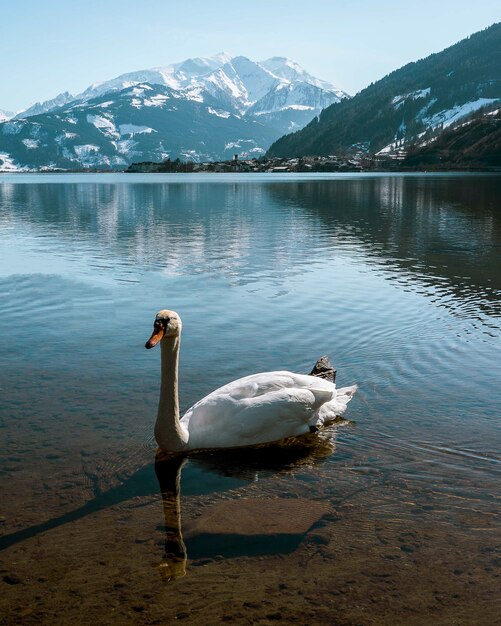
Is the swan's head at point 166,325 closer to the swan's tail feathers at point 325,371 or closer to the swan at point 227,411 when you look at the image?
the swan at point 227,411

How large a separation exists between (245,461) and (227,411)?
831mm

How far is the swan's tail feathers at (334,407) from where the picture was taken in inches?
458

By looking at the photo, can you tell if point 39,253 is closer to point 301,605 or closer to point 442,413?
point 442,413

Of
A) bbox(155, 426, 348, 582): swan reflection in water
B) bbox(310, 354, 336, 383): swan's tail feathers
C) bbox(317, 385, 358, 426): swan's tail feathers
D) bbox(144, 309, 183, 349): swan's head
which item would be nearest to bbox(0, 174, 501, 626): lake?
bbox(155, 426, 348, 582): swan reflection in water

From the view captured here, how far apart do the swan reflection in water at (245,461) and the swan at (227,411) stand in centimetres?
16

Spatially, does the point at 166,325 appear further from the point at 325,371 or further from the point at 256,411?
the point at 325,371

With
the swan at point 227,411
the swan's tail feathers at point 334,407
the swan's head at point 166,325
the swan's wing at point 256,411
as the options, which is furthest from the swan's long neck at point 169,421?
the swan's tail feathers at point 334,407

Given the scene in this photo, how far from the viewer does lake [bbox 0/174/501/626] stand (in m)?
7.03

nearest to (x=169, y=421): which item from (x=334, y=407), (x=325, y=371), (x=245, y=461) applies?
(x=245, y=461)

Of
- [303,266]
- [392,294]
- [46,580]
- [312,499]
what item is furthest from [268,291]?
[46,580]

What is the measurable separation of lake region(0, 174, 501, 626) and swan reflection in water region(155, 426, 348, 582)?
0.04 metres

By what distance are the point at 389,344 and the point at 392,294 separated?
271 inches

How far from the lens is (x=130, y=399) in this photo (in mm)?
12898

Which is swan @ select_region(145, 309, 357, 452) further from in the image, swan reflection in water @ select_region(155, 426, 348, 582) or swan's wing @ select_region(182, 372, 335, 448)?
swan reflection in water @ select_region(155, 426, 348, 582)
